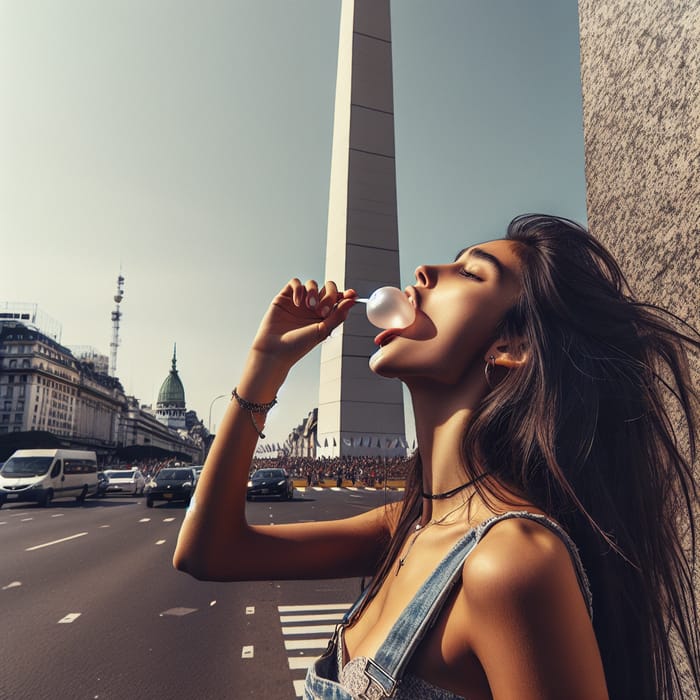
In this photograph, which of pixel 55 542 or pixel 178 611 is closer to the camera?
pixel 178 611

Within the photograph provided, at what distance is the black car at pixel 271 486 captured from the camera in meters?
24.9

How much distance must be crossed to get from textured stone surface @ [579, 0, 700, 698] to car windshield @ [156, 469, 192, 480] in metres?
22.6

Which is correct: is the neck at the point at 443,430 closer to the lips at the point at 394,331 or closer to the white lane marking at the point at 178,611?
the lips at the point at 394,331

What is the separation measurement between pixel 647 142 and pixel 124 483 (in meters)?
33.3

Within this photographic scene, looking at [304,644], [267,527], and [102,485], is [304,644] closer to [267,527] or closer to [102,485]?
[267,527]

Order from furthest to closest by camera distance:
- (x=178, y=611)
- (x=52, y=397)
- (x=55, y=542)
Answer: (x=52, y=397) < (x=55, y=542) < (x=178, y=611)

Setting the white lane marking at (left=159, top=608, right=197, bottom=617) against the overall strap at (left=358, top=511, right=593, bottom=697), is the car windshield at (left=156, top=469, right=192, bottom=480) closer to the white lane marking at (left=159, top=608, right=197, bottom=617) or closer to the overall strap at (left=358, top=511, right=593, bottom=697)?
the white lane marking at (left=159, top=608, right=197, bottom=617)

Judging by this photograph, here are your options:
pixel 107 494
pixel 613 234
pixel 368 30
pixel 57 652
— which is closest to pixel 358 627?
pixel 613 234

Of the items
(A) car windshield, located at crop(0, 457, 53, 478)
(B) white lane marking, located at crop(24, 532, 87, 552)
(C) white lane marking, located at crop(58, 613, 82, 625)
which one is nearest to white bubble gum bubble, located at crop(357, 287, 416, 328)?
(C) white lane marking, located at crop(58, 613, 82, 625)

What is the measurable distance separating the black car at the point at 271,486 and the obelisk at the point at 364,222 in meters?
13.8

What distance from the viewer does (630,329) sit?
1406 millimetres

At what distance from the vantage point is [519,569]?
934 millimetres

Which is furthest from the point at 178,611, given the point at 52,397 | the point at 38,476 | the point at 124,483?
the point at 52,397

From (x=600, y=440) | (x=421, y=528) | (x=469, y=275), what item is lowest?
(x=421, y=528)
